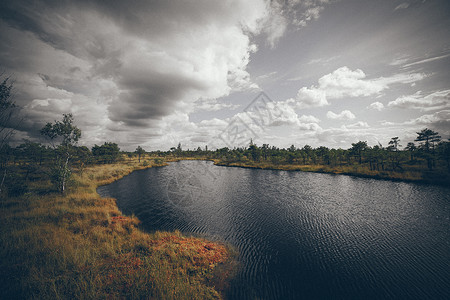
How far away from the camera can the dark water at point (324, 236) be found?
29.7 ft

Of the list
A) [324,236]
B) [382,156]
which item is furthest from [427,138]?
[324,236]

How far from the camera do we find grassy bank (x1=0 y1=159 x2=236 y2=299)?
6289 millimetres

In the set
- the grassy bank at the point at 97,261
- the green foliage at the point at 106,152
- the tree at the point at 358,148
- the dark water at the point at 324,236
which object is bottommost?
the dark water at the point at 324,236

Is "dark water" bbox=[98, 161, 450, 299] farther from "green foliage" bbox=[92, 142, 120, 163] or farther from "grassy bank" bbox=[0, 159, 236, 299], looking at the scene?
"green foliage" bbox=[92, 142, 120, 163]

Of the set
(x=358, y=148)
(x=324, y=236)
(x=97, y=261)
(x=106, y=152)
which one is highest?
(x=358, y=148)

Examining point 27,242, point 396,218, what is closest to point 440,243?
point 396,218

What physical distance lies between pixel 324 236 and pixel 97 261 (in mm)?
19066

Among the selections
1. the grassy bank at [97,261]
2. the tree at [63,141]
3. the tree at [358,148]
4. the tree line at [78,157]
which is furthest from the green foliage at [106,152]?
the tree at [358,148]

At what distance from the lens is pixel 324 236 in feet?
47.6

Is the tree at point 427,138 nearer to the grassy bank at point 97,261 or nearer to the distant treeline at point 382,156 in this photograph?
the distant treeline at point 382,156

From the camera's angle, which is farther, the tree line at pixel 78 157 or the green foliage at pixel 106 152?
the green foliage at pixel 106 152

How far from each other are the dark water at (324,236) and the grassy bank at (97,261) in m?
2.58

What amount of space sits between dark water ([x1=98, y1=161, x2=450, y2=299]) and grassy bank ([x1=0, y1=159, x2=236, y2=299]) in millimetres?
2582

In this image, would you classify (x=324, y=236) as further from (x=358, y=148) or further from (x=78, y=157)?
(x=358, y=148)
